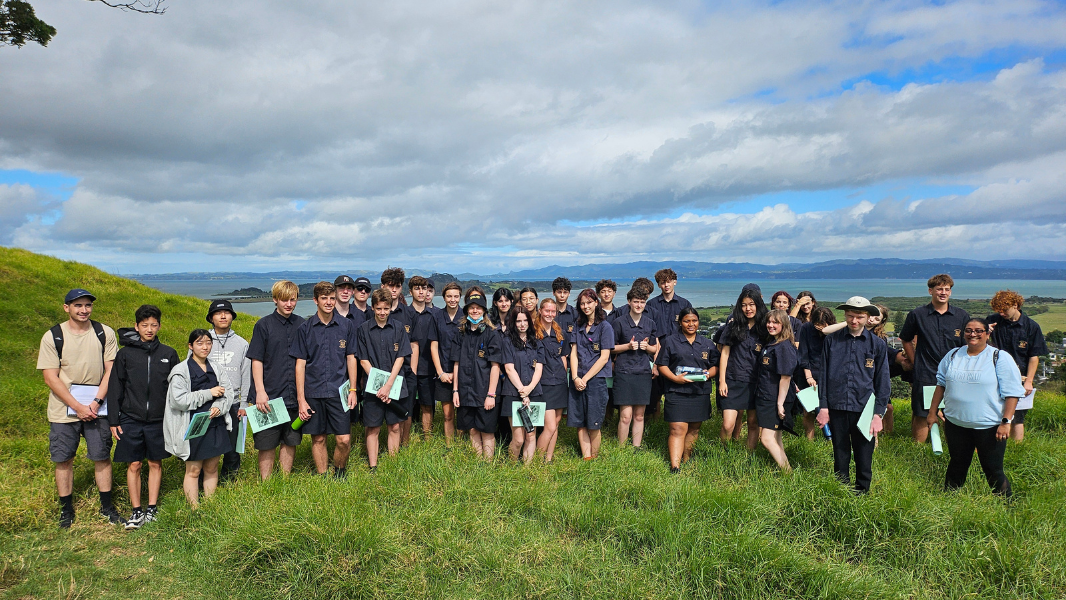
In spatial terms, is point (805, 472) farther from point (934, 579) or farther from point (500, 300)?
point (500, 300)

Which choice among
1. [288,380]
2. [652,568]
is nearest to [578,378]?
[652,568]

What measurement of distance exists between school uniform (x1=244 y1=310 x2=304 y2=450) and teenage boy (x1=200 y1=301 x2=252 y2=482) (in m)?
0.09

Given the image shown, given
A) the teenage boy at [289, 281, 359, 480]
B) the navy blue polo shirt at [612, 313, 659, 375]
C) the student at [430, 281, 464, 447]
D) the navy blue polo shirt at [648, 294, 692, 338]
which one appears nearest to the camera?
the teenage boy at [289, 281, 359, 480]

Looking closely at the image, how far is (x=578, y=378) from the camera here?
6.28 meters

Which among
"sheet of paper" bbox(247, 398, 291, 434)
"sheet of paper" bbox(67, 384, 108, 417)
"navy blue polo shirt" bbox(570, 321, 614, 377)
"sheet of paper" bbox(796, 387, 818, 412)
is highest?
"navy blue polo shirt" bbox(570, 321, 614, 377)

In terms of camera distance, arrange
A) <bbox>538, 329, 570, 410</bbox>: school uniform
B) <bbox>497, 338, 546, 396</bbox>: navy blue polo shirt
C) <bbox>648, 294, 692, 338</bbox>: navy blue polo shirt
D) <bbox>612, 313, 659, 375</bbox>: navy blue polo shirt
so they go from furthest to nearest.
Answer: <bbox>648, 294, 692, 338</bbox>: navy blue polo shirt → <bbox>612, 313, 659, 375</bbox>: navy blue polo shirt → <bbox>538, 329, 570, 410</bbox>: school uniform → <bbox>497, 338, 546, 396</bbox>: navy blue polo shirt

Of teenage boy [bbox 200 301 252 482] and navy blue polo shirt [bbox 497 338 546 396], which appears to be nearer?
teenage boy [bbox 200 301 252 482]

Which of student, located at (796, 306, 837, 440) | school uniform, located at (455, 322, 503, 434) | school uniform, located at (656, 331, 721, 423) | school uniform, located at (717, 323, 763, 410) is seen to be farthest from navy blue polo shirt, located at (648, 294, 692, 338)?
school uniform, located at (455, 322, 503, 434)

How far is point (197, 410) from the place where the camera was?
479cm

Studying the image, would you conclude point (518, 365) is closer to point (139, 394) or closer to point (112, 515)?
point (139, 394)

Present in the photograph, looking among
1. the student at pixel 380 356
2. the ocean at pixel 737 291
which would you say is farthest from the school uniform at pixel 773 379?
the student at pixel 380 356

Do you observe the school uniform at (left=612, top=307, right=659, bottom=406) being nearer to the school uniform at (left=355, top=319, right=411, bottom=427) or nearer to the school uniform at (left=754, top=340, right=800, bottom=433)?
the school uniform at (left=754, top=340, right=800, bottom=433)

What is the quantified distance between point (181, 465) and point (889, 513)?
7.31 m

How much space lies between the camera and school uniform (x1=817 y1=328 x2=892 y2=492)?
16.5 ft
